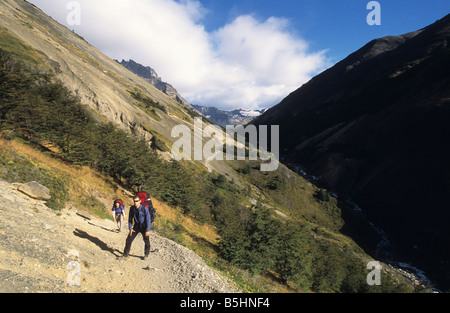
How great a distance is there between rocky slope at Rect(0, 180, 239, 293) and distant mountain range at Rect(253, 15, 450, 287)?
180 feet

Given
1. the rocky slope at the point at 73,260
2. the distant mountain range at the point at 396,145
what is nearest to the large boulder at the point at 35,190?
the rocky slope at the point at 73,260

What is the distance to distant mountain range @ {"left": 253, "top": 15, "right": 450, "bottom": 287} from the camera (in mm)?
50094

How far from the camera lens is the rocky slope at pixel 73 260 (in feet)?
15.7

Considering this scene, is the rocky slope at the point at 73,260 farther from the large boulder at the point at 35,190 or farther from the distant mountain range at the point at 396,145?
the distant mountain range at the point at 396,145

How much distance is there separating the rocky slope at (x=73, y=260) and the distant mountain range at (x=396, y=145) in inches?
2157

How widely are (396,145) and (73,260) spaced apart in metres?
88.9

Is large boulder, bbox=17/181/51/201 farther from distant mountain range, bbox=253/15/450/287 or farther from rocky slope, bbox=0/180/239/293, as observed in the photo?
distant mountain range, bbox=253/15/450/287

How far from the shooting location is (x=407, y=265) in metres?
43.2

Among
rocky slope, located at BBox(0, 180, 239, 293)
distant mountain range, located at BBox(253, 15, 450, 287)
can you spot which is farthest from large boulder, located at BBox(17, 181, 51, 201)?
distant mountain range, located at BBox(253, 15, 450, 287)

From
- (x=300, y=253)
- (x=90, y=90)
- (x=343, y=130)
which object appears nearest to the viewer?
(x=300, y=253)

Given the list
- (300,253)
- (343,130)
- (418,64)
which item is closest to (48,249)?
(300,253)
